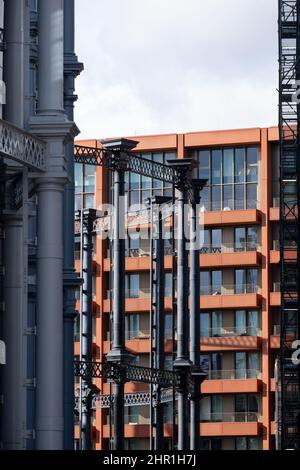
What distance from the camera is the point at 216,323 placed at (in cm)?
10650

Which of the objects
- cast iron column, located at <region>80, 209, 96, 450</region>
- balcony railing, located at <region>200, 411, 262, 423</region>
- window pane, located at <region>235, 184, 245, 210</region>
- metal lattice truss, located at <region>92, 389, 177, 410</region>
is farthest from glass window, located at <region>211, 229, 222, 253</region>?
cast iron column, located at <region>80, 209, 96, 450</region>

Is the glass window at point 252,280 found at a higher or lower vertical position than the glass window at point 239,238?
lower

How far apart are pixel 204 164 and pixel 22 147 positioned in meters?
68.6

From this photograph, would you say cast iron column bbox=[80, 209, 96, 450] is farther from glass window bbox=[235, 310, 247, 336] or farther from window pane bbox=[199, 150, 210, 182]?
window pane bbox=[199, 150, 210, 182]

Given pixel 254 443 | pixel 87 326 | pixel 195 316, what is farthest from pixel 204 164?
pixel 195 316

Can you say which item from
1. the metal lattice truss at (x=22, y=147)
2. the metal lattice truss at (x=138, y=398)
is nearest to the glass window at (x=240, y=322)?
the metal lattice truss at (x=138, y=398)

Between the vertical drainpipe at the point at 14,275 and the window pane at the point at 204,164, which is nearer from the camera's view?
the vertical drainpipe at the point at 14,275

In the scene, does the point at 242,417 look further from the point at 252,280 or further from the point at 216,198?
the point at 216,198

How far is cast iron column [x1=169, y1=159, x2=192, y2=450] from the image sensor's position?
70375 millimetres

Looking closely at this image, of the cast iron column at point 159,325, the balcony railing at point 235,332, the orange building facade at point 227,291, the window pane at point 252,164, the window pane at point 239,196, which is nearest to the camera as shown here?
the cast iron column at point 159,325

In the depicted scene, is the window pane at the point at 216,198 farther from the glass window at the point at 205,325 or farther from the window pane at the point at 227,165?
the glass window at the point at 205,325

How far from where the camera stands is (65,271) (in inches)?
2181

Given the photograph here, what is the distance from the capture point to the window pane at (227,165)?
10838 cm

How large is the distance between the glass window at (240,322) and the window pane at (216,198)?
19.9 ft
